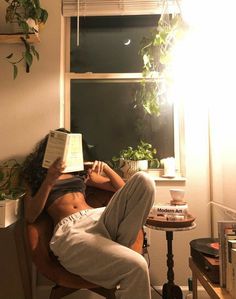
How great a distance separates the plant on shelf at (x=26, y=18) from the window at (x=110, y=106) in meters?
0.46

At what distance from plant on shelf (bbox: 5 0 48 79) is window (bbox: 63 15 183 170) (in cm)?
46

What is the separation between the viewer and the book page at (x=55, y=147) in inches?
63.7

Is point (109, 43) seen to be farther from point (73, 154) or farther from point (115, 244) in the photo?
point (115, 244)

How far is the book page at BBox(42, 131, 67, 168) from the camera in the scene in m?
1.62

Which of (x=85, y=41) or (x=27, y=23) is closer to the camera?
(x=27, y=23)

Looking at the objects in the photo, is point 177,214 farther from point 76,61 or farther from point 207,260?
point 76,61

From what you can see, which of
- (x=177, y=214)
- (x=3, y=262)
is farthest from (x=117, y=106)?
(x=3, y=262)

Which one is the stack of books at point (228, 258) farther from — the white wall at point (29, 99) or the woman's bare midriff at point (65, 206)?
the white wall at point (29, 99)

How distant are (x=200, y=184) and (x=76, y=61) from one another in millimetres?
1406

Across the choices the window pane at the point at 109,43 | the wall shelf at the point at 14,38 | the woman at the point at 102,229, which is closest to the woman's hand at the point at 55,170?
the woman at the point at 102,229

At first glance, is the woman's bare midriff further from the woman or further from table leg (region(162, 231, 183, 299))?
table leg (region(162, 231, 183, 299))

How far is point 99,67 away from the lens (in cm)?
246

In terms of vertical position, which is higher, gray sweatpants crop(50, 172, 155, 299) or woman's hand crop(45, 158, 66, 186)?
woman's hand crop(45, 158, 66, 186)

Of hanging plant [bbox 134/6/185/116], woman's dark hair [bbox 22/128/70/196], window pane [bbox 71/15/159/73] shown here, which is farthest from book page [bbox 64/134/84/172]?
window pane [bbox 71/15/159/73]
